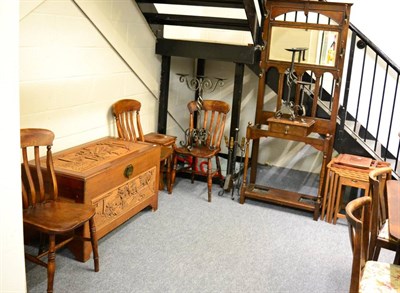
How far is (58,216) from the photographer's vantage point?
108 inches

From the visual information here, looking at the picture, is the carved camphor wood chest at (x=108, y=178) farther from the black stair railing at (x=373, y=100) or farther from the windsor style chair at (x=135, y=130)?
the black stair railing at (x=373, y=100)

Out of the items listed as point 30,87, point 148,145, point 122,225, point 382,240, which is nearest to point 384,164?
point 382,240

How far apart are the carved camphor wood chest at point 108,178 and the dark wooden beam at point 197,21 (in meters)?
1.35

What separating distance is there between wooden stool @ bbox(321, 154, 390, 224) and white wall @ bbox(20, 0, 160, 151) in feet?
6.58

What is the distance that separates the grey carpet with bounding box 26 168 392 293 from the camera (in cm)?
295

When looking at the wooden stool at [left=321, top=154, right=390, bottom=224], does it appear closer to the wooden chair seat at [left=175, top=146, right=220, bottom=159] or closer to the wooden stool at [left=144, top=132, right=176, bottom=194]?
the wooden chair seat at [left=175, top=146, right=220, bottom=159]

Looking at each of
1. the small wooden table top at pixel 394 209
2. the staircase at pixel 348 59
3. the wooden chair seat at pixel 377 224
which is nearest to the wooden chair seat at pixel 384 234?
the wooden chair seat at pixel 377 224

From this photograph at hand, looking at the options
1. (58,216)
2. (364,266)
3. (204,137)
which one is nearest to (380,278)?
(364,266)

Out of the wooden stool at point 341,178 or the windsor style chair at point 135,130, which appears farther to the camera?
the windsor style chair at point 135,130

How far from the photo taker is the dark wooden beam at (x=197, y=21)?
437cm

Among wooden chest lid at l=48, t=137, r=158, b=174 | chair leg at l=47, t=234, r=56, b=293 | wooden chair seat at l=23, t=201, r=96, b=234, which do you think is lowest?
chair leg at l=47, t=234, r=56, b=293

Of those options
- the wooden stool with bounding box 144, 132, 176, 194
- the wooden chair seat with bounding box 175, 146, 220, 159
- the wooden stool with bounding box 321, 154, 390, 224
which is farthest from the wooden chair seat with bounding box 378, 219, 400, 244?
the wooden stool with bounding box 144, 132, 176, 194

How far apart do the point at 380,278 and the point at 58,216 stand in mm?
1821

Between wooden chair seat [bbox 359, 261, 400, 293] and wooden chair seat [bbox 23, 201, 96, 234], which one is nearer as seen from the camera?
wooden chair seat [bbox 359, 261, 400, 293]
